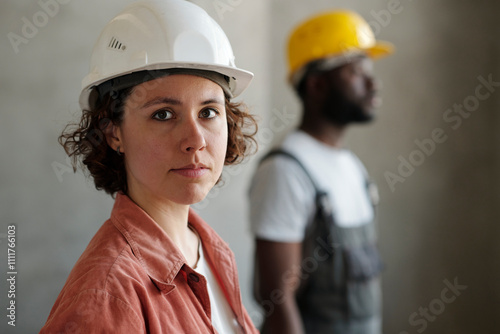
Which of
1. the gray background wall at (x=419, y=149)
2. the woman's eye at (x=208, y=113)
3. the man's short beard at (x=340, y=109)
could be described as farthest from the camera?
the gray background wall at (x=419, y=149)

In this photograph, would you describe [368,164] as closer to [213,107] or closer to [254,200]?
[254,200]

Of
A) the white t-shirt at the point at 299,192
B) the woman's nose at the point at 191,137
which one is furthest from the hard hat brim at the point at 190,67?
the white t-shirt at the point at 299,192

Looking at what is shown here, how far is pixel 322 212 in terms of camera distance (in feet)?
6.92

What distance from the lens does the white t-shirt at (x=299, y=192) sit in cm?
207

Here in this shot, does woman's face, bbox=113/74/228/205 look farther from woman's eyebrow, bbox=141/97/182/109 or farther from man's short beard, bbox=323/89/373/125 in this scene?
man's short beard, bbox=323/89/373/125

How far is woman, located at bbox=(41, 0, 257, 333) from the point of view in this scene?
93 centimetres

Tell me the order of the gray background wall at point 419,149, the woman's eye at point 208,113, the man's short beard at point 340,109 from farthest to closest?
the gray background wall at point 419,149 < the man's short beard at point 340,109 < the woman's eye at point 208,113

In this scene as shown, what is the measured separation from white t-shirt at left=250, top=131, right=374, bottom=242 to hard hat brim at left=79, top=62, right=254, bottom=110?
2.97ft

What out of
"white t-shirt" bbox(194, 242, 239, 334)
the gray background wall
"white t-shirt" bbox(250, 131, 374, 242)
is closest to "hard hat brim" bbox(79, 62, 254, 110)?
"white t-shirt" bbox(194, 242, 239, 334)

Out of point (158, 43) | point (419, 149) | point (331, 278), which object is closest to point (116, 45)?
point (158, 43)

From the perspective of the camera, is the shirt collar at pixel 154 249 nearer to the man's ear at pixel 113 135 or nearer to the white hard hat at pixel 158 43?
the man's ear at pixel 113 135

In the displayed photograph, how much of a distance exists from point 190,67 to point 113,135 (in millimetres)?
235

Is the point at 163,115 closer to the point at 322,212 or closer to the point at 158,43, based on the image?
the point at 158,43

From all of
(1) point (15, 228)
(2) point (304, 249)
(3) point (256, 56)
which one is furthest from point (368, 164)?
(1) point (15, 228)
